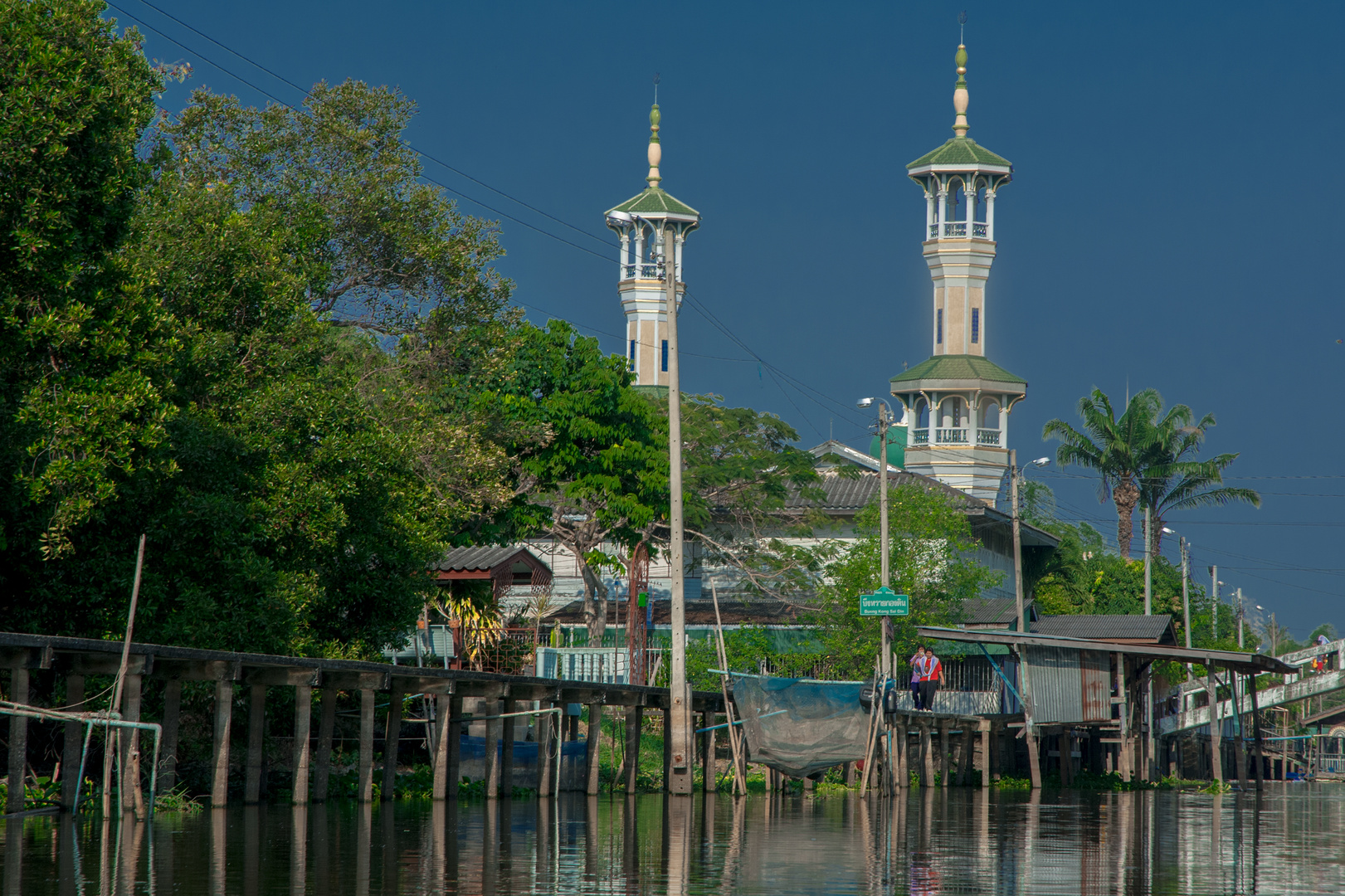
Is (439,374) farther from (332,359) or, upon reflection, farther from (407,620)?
(407,620)

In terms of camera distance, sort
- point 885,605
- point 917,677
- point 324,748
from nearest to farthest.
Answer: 1. point 324,748
2. point 885,605
3. point 917,677

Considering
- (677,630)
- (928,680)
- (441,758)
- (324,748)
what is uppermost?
(677,630)

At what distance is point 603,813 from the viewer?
21938mm

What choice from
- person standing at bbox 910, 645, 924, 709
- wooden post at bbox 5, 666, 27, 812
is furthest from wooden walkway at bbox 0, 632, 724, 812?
person standing at bbox 910, 645, 924, 709

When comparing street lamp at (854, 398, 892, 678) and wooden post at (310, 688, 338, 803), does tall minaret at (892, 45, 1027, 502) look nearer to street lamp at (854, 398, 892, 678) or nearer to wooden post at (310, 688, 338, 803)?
street lamp at (854, 398, 892, 678)

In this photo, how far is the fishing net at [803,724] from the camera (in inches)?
1031

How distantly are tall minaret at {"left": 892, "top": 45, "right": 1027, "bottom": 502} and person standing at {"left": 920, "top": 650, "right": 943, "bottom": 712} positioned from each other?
39758 millimetres

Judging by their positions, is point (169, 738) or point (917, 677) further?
point (917, 677)

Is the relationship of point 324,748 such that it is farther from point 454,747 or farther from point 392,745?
point 454,747

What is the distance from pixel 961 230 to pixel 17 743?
59889 millimetres

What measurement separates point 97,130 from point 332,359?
9.64 metres

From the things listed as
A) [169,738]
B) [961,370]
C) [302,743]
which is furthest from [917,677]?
[961,370]

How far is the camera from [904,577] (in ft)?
133

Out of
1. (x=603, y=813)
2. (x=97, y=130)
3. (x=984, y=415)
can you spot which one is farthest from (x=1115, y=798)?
(x=984, y=415)
